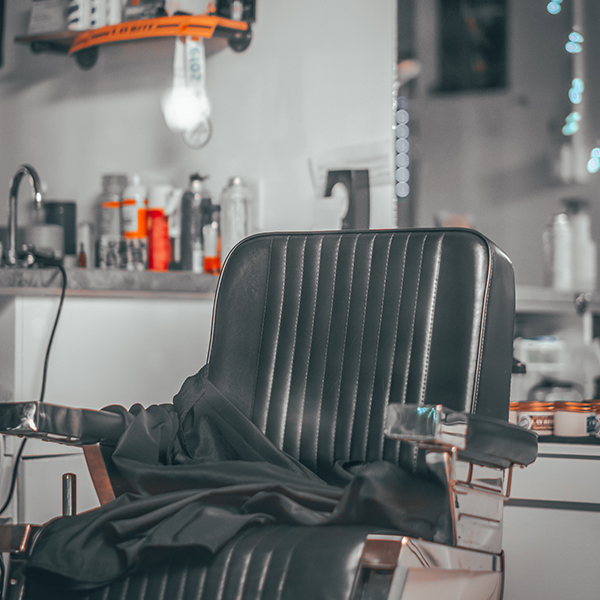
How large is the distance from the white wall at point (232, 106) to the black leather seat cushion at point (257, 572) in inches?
51.2

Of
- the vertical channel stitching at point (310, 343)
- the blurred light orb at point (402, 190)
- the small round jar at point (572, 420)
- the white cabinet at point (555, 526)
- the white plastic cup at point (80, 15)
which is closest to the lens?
the vertical channel stitching at point (310, 343)

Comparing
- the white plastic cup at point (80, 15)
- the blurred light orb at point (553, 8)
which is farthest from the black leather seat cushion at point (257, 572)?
the blurred light orb at point (553, 8)

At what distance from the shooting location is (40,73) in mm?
Answer: 2199

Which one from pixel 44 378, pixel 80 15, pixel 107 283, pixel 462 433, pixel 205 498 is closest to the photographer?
pixel 462 433

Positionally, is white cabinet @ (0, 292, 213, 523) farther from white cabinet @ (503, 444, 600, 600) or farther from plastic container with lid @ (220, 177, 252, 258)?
white cabinet @ (503, 444, 600, 600)

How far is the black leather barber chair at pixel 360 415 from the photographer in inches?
30.8

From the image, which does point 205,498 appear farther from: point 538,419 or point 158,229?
point 158,229

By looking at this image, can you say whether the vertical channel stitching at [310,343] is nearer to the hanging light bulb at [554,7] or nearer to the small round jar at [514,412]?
the small round jar at [514,412]

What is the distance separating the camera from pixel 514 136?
2.48 meters

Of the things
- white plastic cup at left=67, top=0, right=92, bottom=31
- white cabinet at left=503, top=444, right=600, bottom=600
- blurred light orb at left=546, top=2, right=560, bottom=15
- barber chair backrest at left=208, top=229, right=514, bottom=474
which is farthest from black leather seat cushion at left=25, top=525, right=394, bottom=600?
blurred light orb at left=546, top=2, right=560, bottom=15

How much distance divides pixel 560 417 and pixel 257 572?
2.93 ft

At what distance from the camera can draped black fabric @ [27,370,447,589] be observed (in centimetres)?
84

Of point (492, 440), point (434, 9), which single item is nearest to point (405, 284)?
point (492, 440)

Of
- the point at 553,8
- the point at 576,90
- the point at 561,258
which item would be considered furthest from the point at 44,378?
the point at 553,8
